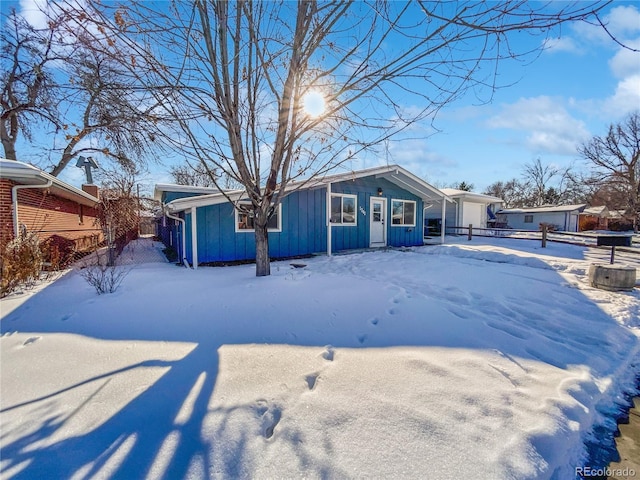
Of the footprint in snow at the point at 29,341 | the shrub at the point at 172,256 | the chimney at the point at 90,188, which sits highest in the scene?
the chimney at the point at 90,188

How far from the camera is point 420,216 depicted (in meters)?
13.0

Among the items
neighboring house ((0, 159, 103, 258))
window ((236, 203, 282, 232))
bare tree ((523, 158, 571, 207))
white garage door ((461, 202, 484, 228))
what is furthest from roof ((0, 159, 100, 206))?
bare tree ((523, 158, 571, 207))

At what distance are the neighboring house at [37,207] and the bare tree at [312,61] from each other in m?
4.46

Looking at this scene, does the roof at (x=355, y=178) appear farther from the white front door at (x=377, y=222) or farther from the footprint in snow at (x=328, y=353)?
the footprint in snow at (x=328, y=353)

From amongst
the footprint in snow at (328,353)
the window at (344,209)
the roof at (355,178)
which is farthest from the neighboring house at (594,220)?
the footprint in snow at (328,353)

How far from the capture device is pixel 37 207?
781cm

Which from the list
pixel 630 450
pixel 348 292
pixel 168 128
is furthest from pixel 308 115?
pixel 630 450

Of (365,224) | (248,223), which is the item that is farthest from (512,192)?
(248,223)

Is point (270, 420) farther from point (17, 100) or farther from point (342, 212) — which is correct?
point (17, 100)

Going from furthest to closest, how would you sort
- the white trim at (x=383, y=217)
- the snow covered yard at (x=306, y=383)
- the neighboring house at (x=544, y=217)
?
1. the neighboring house at (x=544, y=217)
2. the white trim at (x=383, y=217)
3. the snow covered yard at (x=306, y=383)

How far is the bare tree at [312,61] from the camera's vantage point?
3.09 meters

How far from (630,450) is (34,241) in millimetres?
8318

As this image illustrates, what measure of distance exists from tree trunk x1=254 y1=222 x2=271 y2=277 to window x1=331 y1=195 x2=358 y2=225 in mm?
4864

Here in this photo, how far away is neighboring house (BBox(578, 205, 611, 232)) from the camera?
28047mm
